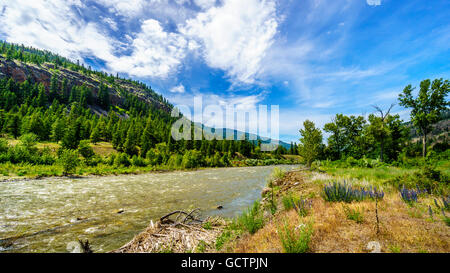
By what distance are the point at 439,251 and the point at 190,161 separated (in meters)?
47.4

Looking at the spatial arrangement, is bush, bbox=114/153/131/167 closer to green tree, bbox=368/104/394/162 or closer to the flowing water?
the flowing water

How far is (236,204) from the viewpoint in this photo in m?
11.4

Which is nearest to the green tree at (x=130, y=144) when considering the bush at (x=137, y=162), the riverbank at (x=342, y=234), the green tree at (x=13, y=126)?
the bush at (x=137, y=162)

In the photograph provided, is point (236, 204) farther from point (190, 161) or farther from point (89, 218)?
point (190, 161)

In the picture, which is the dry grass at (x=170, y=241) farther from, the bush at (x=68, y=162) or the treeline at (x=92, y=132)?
the treeline at (x=92, y=132)

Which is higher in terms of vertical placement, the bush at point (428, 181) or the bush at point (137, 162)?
the bush at point (428, 181)

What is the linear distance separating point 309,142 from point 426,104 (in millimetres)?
15827

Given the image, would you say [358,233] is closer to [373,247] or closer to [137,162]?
[373,247]

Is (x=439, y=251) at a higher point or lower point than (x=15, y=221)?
higher

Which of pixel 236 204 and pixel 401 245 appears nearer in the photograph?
pixel 401 245

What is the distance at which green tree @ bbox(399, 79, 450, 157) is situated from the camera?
23.5 m

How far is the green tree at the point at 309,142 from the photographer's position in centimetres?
2841

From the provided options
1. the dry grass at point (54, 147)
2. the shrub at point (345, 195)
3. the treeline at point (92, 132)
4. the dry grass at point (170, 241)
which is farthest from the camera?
the treeline at point (92, 132)
